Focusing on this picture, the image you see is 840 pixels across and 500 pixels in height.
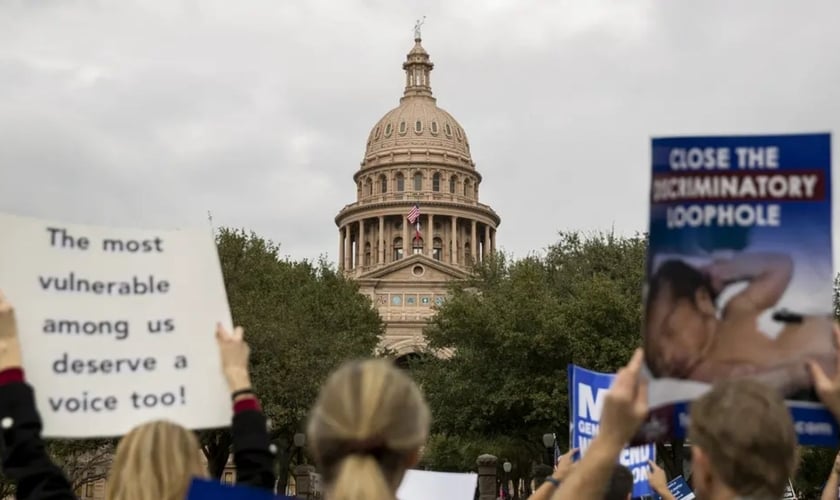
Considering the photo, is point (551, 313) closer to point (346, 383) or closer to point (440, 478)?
point (440, 478)

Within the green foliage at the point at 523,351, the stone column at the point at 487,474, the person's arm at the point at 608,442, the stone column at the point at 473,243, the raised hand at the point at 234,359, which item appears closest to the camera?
the person's arm at the point at 608,442

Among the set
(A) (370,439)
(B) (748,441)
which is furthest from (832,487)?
(A) (370,439)

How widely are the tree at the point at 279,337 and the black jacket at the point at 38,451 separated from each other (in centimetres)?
3004

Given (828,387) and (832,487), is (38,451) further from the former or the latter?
(832,487)

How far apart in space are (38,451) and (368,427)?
1206 millimetres

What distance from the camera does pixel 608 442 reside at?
3.39 m

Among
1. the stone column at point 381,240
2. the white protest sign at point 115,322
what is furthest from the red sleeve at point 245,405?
the stone column at point 381,240

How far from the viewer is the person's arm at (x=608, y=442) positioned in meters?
3.37

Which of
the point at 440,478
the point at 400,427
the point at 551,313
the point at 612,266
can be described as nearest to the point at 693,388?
the point at 400,427

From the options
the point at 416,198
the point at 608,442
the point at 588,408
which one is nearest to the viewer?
the point at 608,442

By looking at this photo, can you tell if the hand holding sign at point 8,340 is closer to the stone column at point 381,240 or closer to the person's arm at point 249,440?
the person's arm at point 249,440

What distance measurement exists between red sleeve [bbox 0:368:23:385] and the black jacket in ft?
A: 0.03

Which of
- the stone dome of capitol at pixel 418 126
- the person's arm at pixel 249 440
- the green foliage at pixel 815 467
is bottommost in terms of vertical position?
the green foliage at pixel 815 467

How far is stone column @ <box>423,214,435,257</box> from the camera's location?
118625 millimetres
